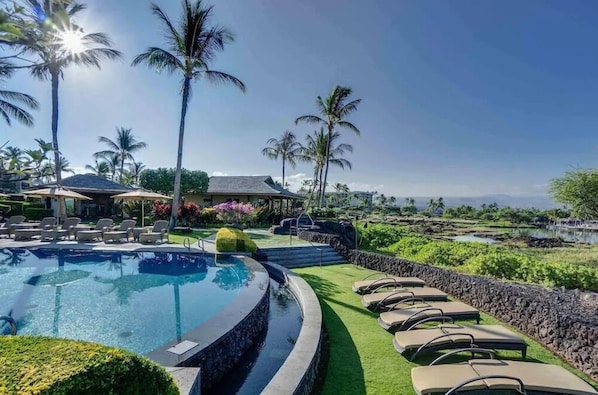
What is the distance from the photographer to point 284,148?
44875mm

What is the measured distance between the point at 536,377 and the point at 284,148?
1654 inches

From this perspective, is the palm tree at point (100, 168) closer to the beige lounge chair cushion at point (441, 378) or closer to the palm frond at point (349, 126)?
the palm frond at point (349, 126)

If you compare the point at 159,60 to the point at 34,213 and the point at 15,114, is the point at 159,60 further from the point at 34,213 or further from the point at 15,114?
the point at 34,213

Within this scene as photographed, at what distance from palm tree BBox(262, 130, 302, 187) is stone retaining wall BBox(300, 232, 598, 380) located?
34.9 metres

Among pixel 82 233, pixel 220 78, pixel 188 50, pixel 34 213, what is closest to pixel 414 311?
pixel 82 233

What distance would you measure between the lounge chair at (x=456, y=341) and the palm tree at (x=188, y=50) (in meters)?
16.8

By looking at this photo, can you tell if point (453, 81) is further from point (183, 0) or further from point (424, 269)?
point (183, 0)

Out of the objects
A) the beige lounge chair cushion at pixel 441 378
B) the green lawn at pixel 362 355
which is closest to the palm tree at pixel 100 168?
the green lawn at pixel 362 355

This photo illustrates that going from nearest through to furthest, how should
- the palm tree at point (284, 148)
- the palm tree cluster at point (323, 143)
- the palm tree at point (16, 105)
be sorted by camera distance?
the palm tree at point (16, 105), the palm tree cluster at point (323, 143), the palm tree at point (284, 148)

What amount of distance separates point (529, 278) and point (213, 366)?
956 centimetres

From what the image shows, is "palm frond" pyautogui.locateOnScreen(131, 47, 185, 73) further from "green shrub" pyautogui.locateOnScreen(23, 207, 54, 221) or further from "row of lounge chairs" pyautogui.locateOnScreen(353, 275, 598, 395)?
"row of lounge chairs" pyautogui.locateOnScreen(353, 275, 598, 395)

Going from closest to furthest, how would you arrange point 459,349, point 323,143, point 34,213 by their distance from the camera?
point 459,349
point 34,213
point 323,143

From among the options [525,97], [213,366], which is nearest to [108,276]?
[213,366]

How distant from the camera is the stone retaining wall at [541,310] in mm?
5375
